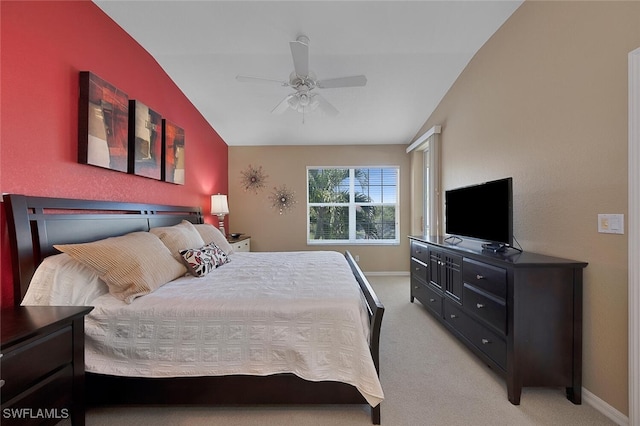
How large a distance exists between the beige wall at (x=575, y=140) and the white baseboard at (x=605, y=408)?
3 cm

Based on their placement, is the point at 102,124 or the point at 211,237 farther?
the point at 211,237

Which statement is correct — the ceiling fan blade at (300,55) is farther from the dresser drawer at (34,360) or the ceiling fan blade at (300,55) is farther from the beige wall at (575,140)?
the dresser drawer at (34,360)

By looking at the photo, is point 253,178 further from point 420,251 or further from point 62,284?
point 62,284

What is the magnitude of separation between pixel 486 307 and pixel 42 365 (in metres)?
2.59

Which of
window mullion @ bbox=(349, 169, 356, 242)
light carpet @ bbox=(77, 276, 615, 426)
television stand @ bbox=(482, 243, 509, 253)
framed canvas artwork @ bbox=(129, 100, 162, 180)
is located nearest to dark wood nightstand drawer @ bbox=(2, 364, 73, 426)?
light carpet @ bbox=(77, 276, 615, 426)

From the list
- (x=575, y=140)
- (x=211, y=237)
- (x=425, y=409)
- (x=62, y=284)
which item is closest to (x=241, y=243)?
(x=211, y=237)

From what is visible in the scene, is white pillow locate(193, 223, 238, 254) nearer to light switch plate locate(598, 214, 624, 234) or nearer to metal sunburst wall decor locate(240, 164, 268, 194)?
metal sunburst wall decor locate(240, 164, 268, 194)

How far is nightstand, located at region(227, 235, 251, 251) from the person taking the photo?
410 centimetres

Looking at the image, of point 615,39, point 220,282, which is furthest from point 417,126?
point 220,282

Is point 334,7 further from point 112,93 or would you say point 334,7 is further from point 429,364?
point 429,364

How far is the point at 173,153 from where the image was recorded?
3.14m

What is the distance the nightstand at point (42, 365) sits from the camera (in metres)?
1.06

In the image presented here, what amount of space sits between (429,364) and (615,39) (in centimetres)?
245

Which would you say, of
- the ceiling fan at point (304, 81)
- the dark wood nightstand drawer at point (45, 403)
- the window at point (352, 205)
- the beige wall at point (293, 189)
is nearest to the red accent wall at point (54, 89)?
the dark wood nightstand drawer at point (45, 403)
